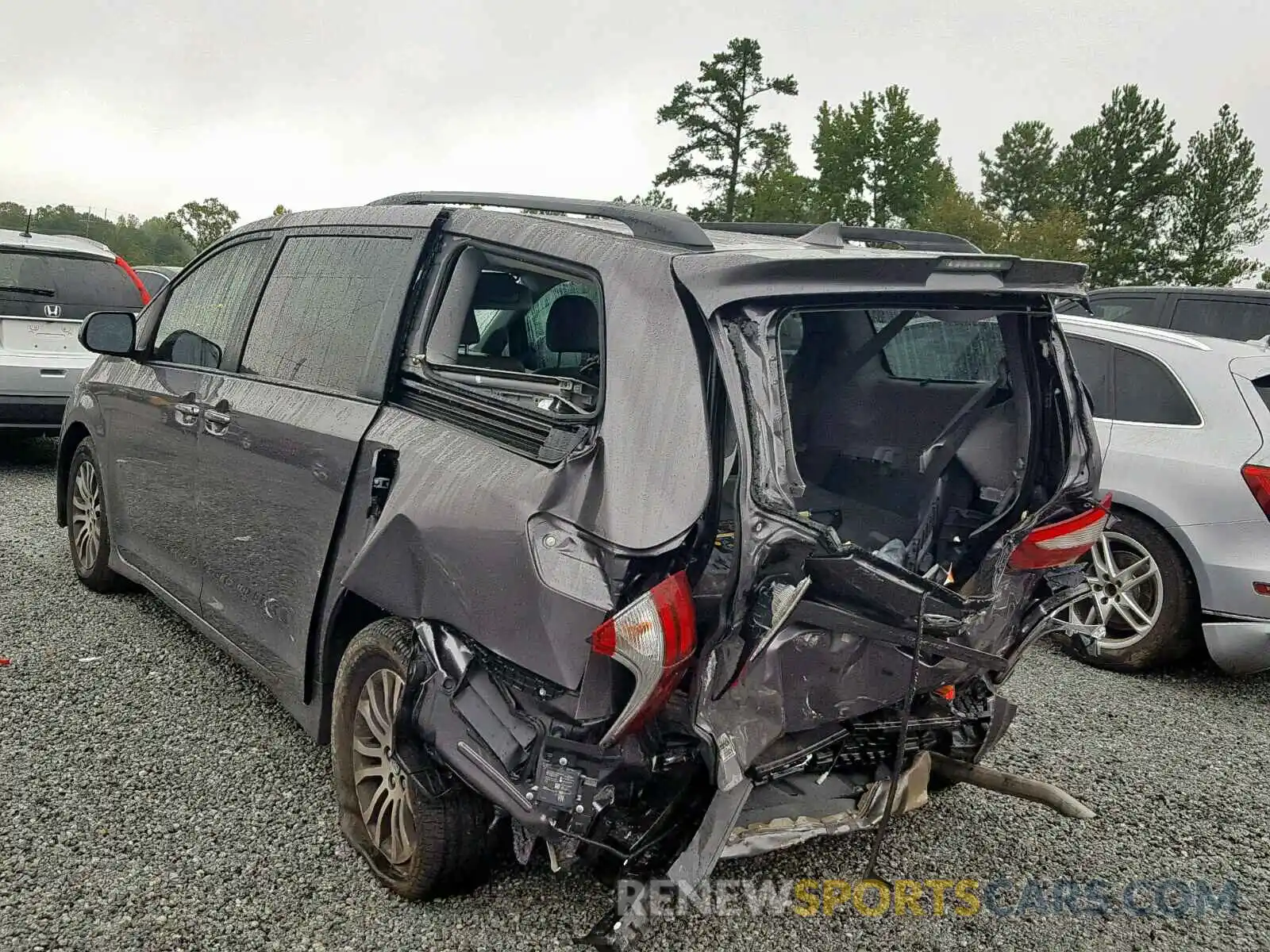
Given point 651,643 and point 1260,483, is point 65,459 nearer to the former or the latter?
point 651,643

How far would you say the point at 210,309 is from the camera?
4.07 meters

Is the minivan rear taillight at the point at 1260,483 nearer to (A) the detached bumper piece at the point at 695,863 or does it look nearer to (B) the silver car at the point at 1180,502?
(B) the silver car at the point at 1180,502

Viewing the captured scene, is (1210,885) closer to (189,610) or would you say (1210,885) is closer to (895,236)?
(895,236)

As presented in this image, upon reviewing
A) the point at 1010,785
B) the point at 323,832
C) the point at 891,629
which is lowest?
Answer: the point at 323,832

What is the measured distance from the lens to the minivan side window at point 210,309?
3.84m

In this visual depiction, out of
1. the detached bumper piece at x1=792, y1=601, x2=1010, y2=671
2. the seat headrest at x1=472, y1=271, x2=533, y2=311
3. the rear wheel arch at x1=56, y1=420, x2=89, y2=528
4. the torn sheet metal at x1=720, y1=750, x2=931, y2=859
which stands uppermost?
the seat headrest at x1=472, y1=271, x2=533, y2=311

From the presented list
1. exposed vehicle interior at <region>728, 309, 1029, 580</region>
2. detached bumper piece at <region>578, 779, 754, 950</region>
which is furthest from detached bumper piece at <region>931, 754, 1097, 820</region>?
detached bumper piece at <region>578, 779, 754, 950</region>

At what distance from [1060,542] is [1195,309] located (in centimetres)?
727

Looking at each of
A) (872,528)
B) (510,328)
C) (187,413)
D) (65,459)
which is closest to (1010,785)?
(872,528)

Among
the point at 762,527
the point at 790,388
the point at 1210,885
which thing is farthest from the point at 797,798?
the point at 1210,885

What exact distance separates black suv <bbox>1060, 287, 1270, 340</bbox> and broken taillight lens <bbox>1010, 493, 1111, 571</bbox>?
5.95m

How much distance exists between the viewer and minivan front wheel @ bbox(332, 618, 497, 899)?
8.31 feet

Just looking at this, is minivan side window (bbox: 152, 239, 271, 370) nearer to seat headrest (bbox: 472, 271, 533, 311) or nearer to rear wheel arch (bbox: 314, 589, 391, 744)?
seat headrest (bbox: 472, 271, 533, 311)

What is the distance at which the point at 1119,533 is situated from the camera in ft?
16.5
